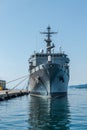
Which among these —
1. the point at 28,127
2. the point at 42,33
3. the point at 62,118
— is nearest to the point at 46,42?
the point at 42,33

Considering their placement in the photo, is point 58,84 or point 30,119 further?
point 58,84

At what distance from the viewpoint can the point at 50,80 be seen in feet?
212

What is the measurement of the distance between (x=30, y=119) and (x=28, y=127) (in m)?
4.86

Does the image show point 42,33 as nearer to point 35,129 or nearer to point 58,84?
point 58,84

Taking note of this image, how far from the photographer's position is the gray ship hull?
6480 cm

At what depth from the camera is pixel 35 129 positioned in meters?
26.2

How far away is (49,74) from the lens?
212 ft

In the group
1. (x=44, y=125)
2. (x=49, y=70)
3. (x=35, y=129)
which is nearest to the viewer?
(x=35, y=129)

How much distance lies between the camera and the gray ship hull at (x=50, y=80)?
64800 mm

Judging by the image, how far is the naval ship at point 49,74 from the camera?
6488 centimetres

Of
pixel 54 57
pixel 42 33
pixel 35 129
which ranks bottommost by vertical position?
pixel 35 129

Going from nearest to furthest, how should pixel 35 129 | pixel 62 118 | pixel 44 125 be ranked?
1. pixel 35 129
2. pixel 44 125
3. pixel 62 118

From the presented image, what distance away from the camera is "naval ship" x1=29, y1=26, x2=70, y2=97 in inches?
2554

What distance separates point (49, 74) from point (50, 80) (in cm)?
121
